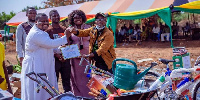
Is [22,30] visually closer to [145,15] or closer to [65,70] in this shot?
[65,70]

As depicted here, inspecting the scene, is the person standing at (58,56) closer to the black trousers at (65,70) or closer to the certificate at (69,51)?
the black trousers at (65,70)

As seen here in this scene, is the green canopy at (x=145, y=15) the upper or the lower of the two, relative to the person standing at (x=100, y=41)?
upper

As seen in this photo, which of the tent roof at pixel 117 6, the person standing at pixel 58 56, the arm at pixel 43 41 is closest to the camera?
the arm at pixel 43 41

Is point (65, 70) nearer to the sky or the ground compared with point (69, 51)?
nearer to the ground

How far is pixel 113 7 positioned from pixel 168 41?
421cm

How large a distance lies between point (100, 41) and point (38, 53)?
3.44 ft

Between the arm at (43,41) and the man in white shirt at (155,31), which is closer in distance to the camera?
the arm at (43,41)

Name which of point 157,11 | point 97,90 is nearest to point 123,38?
point 157,11

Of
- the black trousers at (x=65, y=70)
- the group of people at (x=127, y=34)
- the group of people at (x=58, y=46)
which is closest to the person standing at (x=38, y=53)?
the group of people at (x=58, y=46)

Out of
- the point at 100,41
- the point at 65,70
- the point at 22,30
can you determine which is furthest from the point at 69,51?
the point at 22,30

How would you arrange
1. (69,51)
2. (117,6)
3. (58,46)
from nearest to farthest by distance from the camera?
(58,46), (69,51), (117,6)

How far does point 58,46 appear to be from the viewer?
12.0 feet

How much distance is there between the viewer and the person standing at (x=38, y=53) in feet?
11.6

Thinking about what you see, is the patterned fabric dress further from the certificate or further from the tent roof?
the tent roof
